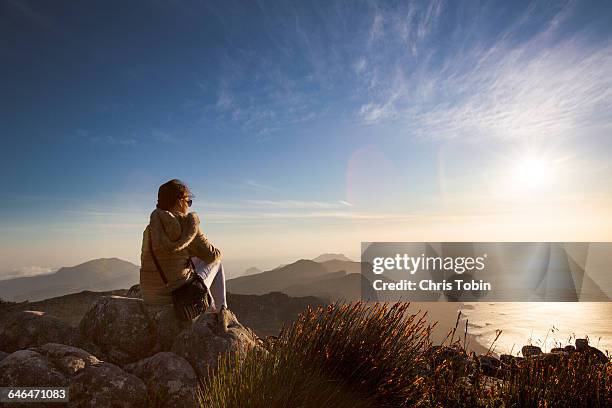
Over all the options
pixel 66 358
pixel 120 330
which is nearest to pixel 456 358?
pixel 120 330

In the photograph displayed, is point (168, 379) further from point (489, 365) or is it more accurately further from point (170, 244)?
point (489, 365)

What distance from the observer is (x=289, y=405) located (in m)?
3.48

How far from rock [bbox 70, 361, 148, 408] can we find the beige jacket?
1333mm

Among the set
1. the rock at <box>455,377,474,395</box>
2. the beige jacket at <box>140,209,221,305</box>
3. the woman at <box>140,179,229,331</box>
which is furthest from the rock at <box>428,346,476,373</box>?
the beige jacket at <box>140,209,221,305</box>

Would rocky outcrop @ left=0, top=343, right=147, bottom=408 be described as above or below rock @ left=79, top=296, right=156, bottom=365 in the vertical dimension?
below

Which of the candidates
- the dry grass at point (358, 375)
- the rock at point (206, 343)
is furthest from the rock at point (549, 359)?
the rock at point (206, 343)

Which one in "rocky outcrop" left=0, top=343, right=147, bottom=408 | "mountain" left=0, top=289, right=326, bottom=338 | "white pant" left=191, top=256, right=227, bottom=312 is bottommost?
"mountain" left=0, top=289, right=326, bottom=338

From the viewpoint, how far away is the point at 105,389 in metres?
4.31

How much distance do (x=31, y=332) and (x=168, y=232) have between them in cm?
230

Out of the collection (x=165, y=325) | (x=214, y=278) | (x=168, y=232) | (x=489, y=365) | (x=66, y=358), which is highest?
(x=168, y=232)

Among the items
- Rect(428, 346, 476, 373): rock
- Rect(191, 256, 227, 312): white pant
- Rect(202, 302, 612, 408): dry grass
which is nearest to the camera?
Rect(202, 302, 612, 408): dry grass

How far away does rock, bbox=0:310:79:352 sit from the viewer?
217 inches

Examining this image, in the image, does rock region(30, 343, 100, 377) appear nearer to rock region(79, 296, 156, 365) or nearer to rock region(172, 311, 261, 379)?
rock region(79, 296, 156, 365)

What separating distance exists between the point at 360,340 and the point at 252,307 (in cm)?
2343
